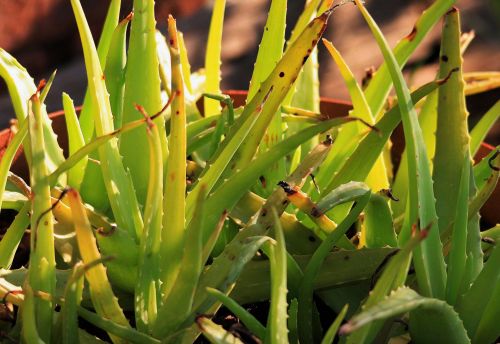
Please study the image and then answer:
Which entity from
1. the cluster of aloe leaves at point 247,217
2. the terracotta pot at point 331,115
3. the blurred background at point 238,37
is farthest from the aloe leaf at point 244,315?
the blurred background at point 238,37

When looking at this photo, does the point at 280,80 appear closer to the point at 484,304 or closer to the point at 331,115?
the point at 484,304

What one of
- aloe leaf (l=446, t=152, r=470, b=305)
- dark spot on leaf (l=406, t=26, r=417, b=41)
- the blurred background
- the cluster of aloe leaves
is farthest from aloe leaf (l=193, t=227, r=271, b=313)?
the blurred background

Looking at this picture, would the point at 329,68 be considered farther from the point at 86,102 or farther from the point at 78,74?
the point at 86,102

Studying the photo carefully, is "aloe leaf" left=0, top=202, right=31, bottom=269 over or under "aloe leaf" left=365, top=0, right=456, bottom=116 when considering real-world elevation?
under

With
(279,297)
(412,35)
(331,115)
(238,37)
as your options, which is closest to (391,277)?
(279,297)

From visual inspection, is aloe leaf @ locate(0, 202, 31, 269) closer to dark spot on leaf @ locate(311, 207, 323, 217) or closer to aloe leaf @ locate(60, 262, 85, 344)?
aloe leaf @ locate(60, 262, 85, 344)

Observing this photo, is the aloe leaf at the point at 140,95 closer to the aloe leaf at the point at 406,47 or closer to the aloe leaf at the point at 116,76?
the aloe leaf at the point at 116,76
